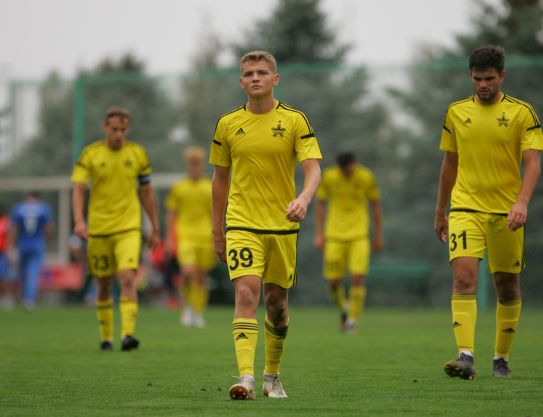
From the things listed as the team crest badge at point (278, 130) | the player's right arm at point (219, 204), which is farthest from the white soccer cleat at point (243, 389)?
the team crest badge at point (278, 130)

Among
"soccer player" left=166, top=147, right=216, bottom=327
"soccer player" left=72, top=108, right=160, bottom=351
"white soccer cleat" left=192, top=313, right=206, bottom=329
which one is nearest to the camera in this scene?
"soccer player" left=72, top=108, right=160, bottom=351

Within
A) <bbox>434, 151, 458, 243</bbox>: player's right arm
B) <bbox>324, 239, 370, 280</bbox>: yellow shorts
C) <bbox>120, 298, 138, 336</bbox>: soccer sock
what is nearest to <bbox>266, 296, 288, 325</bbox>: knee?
<bbox>434, 151, 458, 243</bbox>: player's right arm

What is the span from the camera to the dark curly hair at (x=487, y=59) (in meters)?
9.07

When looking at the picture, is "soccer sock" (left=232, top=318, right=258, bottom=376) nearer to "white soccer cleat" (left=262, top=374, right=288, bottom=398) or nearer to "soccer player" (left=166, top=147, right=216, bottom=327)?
"white soccer cleat" (left=262, top=374, right=288, bottom=398)

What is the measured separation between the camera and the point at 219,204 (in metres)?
8.34

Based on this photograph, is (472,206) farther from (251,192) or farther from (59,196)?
(59,196)

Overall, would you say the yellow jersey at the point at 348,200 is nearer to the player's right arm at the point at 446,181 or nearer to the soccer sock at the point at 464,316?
the player's right arm at the point at 446,181

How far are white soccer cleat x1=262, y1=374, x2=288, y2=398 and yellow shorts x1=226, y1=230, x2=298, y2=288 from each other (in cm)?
63

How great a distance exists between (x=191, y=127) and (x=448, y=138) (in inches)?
668

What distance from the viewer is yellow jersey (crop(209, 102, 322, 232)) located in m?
8.16

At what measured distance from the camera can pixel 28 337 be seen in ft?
50.0

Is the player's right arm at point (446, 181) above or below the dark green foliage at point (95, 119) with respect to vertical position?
below

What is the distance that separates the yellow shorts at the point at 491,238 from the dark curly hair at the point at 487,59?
3.69ft

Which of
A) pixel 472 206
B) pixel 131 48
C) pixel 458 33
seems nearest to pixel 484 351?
pixel 472 206
